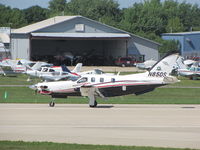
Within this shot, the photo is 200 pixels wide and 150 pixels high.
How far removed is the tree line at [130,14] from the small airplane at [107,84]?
246 ft

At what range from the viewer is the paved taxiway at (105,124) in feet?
62.4

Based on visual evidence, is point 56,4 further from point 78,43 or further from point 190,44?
point 190,44

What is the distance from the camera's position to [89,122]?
23078 mm

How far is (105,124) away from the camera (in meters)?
22.5

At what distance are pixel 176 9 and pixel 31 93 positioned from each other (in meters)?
102

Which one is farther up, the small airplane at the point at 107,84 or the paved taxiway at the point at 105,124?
the small airplane at the point at 107,84

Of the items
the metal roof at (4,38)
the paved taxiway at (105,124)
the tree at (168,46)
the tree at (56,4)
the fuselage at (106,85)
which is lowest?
the paved taxiway at (105,124)

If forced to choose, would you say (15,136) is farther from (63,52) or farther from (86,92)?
(63,52)

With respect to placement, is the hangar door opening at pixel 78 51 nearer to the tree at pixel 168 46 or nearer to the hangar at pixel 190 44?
the tree at pixel 168 46

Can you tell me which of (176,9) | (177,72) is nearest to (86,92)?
(177,72)

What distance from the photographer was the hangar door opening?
3561 inches

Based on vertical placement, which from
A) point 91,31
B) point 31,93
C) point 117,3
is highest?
point 117,3

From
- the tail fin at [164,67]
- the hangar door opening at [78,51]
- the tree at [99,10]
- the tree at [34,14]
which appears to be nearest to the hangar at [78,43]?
the hangar door opening at [78,51]

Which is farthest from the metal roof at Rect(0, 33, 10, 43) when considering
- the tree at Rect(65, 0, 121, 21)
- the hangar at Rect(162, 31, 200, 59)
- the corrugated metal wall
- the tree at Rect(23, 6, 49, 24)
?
the tree at Rect(23, 6, 49, 24)
